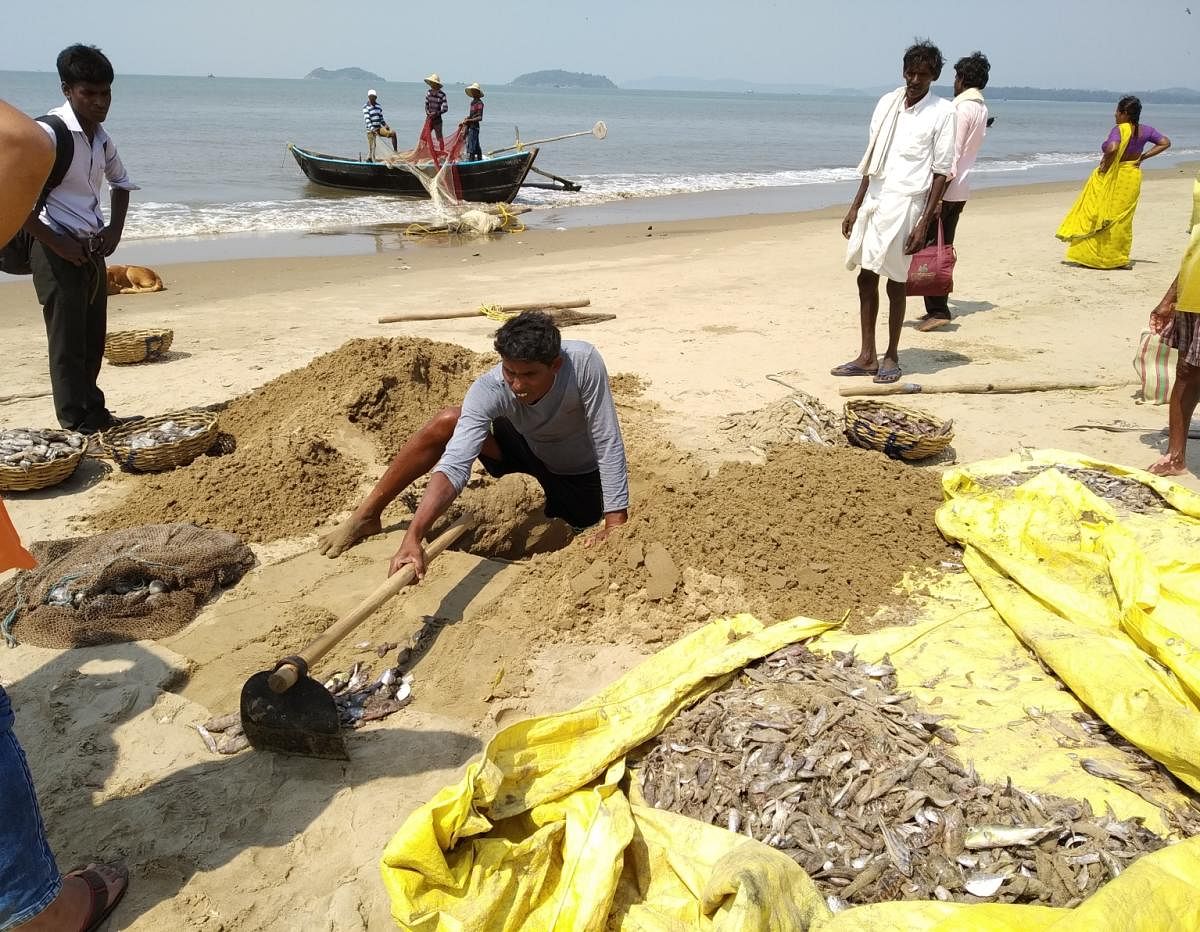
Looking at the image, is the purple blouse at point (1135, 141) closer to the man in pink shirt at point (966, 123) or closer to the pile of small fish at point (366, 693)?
the man in pink shirt at point (966, 123)

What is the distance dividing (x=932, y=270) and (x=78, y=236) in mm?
5392

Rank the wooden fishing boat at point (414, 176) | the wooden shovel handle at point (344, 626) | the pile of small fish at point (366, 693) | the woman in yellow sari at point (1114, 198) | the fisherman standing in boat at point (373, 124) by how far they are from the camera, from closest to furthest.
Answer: the wooden shovel handle at point (344, 626) < the pile of small fish at point (366, 693) < the woman in yellow sari at point (1114, 198) < the wooden fishing boat at point (414, 176) < the fisherman standing in boat at point (373, 124)

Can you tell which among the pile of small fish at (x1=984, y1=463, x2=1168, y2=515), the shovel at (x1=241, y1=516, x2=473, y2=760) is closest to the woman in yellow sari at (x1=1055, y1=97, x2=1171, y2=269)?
the pile of small fish at (x1=984, y1=463, x2=1168, y2=515)

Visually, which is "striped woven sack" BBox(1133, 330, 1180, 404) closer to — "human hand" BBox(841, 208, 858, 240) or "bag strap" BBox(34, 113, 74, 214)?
"human hand" BBox(841, 208, 858, 240)

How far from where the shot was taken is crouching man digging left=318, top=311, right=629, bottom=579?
3006 mm

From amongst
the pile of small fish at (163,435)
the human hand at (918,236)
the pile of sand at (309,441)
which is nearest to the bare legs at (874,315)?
the human hand at (918,236)

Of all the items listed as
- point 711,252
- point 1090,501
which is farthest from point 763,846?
point 711,252

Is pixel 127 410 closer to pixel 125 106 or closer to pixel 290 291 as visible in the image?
pixel 290 291

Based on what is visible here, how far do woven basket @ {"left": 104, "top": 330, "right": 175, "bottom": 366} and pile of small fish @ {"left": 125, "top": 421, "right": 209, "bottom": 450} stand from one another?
1.74 m

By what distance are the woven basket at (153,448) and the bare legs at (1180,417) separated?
461 cm

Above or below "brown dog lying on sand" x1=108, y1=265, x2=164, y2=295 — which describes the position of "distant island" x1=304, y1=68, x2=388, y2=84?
above

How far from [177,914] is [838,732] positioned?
1.61 metres

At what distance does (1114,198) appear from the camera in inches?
320

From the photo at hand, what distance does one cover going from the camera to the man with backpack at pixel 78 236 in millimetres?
3912
